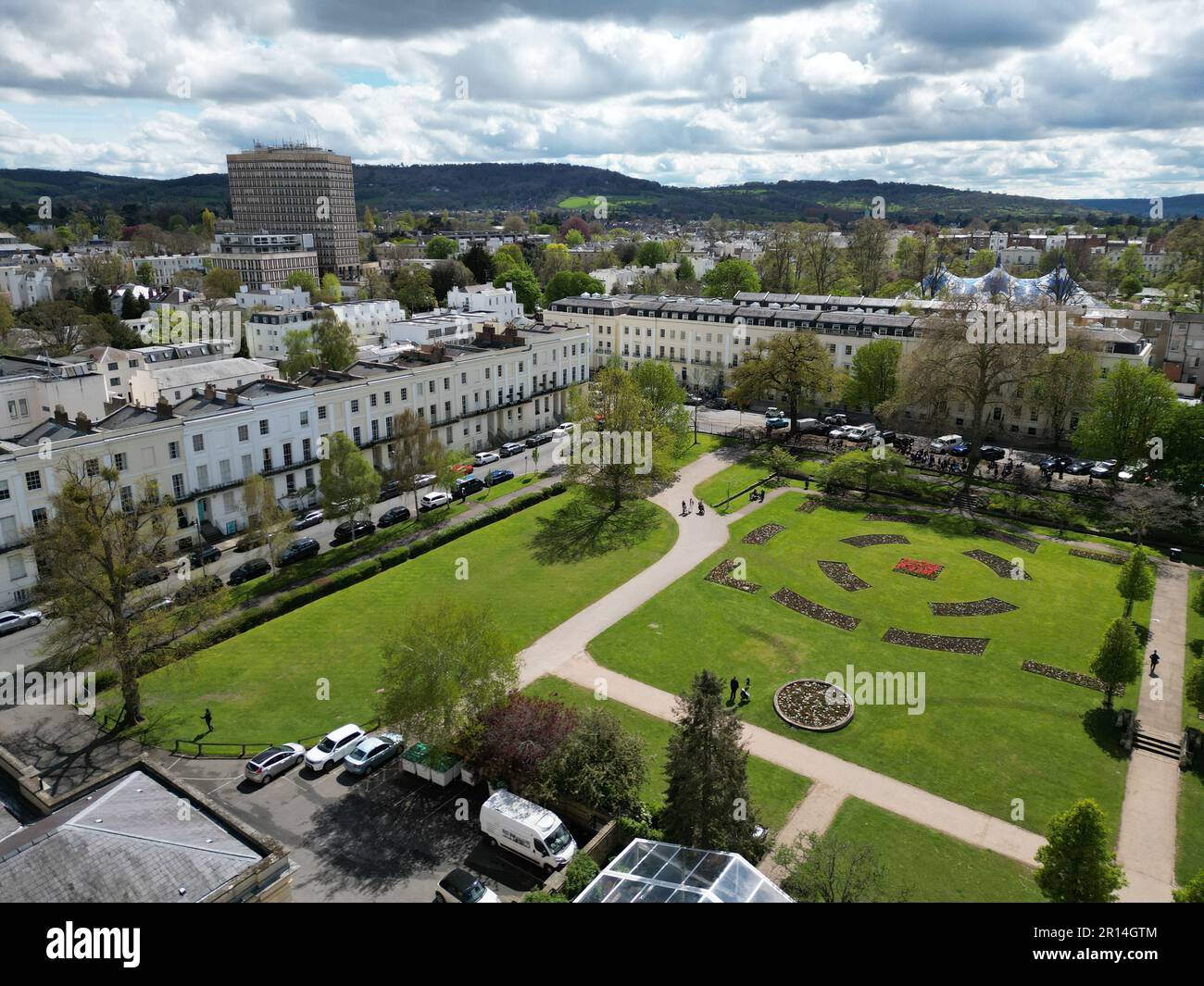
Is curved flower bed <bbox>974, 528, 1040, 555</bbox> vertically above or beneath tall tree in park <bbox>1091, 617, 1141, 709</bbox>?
beneath

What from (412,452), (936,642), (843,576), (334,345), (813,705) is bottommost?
(813,705)

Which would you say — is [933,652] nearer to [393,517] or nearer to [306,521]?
[393,517]

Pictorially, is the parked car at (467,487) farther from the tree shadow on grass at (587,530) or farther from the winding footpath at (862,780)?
the winding footpath at (862,780)

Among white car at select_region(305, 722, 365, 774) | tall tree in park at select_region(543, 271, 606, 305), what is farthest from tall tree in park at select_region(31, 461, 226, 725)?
tall tree in park at select_region(543, 271, 606, 305)

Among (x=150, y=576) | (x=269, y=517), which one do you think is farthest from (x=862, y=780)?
(x=150, y=576)

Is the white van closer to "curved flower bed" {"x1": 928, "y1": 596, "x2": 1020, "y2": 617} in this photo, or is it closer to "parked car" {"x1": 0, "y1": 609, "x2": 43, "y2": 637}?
"curved flower bed" {"x1": 928, "y1": 596, "x2": 1020, "y2": 617}
